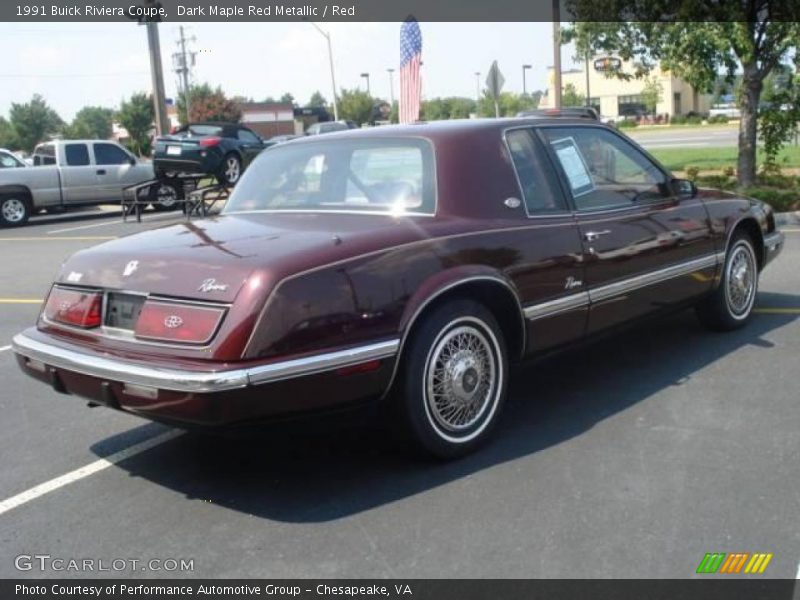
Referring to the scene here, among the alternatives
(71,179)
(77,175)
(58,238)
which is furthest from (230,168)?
(58,238)

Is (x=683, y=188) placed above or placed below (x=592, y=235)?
above

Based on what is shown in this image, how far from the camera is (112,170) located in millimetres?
20531

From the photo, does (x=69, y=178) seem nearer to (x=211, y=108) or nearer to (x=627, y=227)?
(x=627, y=227)

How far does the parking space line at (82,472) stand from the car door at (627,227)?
244 cm

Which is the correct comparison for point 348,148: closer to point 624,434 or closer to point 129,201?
point 624,434

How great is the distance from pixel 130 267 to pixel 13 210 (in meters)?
17.2

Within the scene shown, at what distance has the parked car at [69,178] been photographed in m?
19.3

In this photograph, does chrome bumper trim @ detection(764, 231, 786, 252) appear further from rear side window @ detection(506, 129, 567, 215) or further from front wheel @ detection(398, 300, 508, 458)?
front wheel @ detection(398, 300, 508, 458)

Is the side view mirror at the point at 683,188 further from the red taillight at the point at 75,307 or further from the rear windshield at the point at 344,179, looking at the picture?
the red taillight at the point at 75,307

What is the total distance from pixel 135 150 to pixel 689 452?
5214 cm

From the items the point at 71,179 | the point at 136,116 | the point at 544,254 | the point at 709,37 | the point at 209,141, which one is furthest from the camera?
the point at 136,116

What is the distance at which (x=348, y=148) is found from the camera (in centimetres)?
477

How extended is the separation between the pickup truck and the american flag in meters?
6.81

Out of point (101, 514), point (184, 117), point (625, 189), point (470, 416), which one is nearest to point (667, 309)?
point (625, 189)
